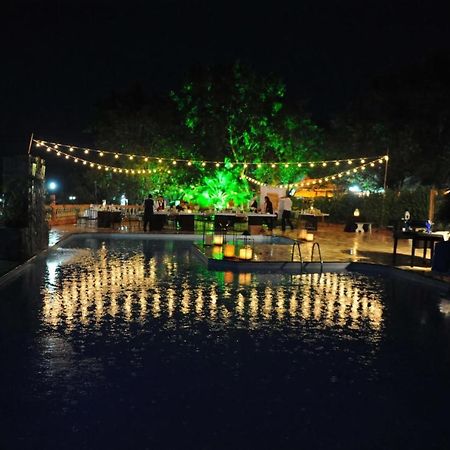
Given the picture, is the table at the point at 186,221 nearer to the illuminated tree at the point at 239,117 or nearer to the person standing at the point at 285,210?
the person standing at the point at 285,210

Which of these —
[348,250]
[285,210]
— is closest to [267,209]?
[285,210]

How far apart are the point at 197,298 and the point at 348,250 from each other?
7750mm

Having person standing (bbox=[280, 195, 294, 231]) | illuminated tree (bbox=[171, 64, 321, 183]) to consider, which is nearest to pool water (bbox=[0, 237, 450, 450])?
person standing (bbox=[280, 195, 294, 231])

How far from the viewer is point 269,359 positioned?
20.4 ft

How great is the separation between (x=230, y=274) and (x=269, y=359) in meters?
6.07

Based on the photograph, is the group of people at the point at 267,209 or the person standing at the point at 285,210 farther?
the person standing at the point at 285,210

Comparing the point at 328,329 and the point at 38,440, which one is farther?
the point at 328,329

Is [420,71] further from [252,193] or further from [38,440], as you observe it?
[38,440]

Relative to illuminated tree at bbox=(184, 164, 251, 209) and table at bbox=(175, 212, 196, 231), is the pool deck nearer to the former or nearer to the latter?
table at bbox=(175, 212, 196, 231)

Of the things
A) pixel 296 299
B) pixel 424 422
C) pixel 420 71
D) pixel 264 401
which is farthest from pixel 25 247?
A: pixel 420 71

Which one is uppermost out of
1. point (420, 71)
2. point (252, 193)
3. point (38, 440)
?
point (420, 71)

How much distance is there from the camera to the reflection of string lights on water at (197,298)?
8.15m

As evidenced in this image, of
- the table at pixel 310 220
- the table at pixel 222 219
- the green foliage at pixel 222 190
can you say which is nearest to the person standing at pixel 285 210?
the table at pixel 310 220

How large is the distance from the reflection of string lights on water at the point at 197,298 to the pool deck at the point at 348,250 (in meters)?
1.55
